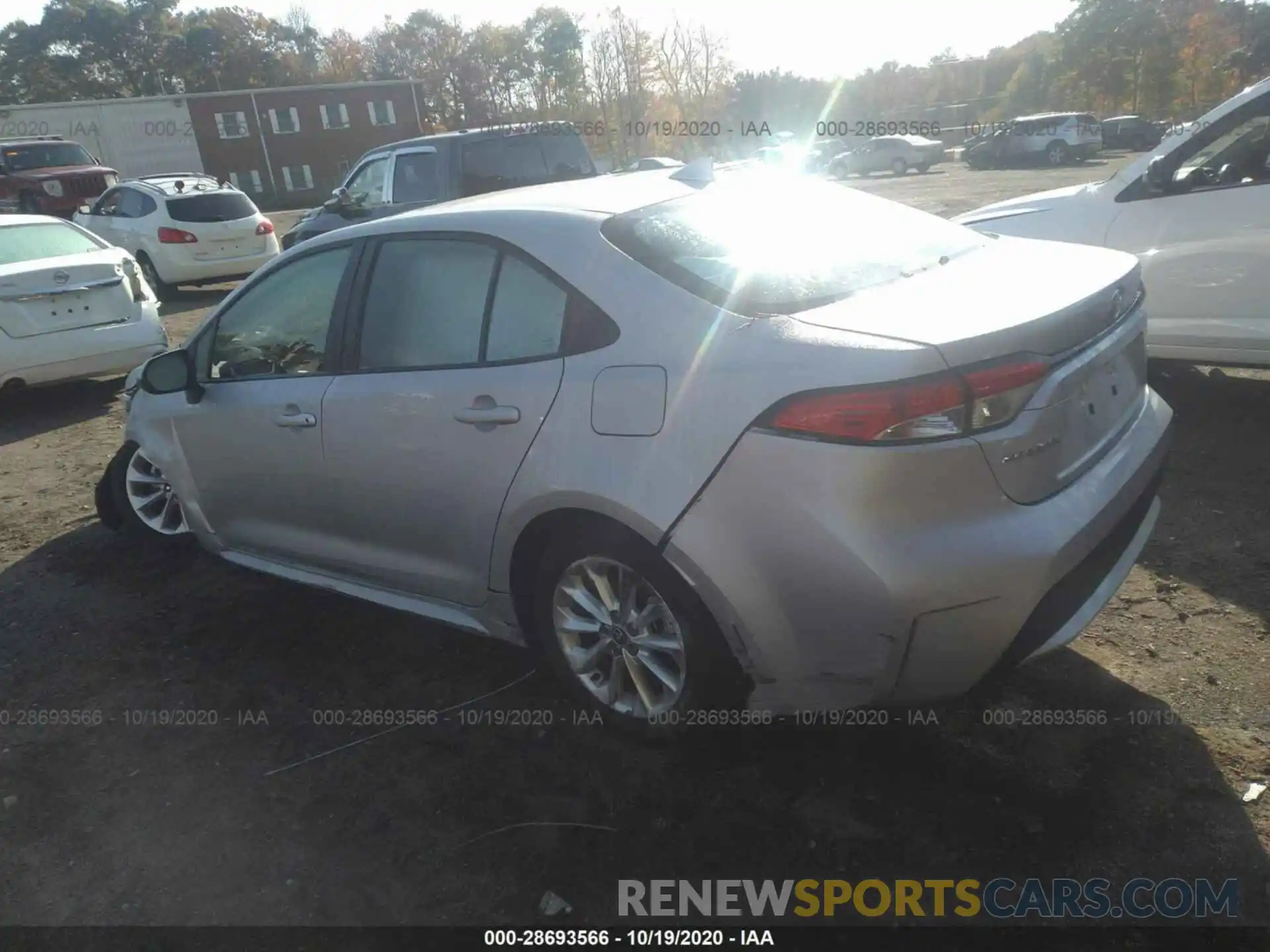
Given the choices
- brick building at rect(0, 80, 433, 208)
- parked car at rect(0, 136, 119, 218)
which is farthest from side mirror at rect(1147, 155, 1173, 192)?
brick building at rect(0, 80, 433, 208)

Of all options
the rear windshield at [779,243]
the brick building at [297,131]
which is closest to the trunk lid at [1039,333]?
the rear windshield at [779,243]

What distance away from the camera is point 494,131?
9.34 meters

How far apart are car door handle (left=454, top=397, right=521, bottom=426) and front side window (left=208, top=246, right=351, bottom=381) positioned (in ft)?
2.79

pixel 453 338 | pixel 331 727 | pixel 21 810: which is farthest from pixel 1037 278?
pixel 21 810

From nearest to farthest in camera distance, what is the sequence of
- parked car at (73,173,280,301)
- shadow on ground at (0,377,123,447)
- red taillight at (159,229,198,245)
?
shadow on ground at (0,377,123,447), red taillight at (159,229,198,245), parked car at (73,173,280,301)

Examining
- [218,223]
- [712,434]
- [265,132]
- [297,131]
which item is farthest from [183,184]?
[297,131]

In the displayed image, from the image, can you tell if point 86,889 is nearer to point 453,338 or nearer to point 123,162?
point 453,338

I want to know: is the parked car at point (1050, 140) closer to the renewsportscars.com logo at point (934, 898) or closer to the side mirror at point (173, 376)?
the side mirror at point (173, 376)

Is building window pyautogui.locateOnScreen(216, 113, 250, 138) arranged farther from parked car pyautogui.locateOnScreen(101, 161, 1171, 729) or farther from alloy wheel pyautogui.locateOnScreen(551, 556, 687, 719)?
alloy wheel pyautogui.locateOnScreen(551, 556, 687, 719)

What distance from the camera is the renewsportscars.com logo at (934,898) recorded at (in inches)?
89.0

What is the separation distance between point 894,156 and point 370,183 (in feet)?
99.0

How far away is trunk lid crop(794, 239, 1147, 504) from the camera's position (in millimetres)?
2355

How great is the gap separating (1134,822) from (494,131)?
8.53m

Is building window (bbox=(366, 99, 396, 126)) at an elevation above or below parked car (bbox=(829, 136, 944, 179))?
above
